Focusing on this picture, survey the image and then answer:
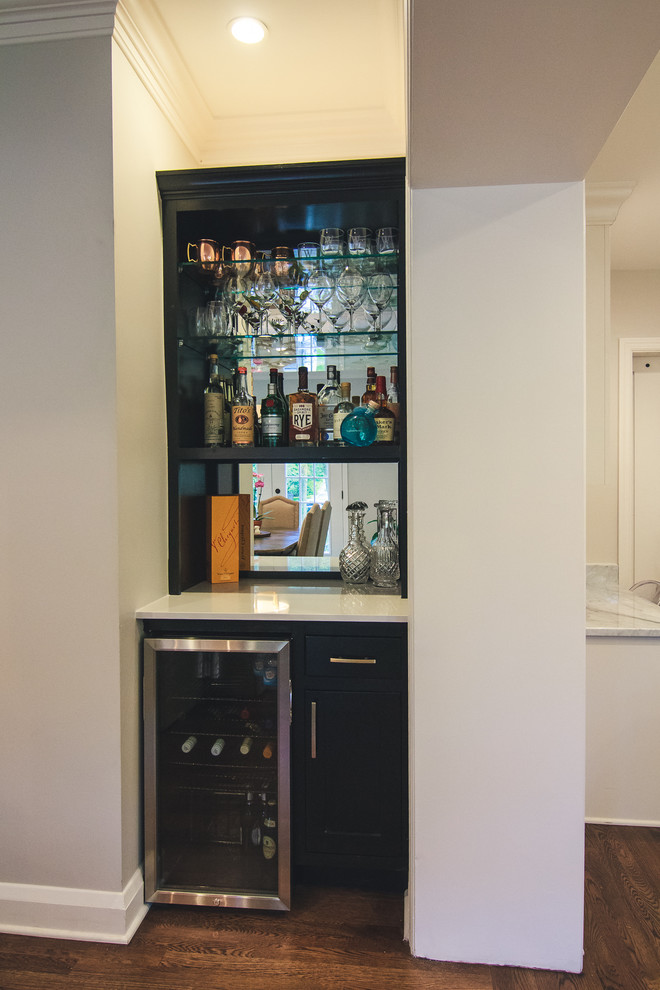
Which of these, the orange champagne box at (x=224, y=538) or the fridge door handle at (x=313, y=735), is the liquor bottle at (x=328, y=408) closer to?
the orange champagne box at (x=224, y=538)

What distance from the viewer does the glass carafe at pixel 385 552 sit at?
2.35m

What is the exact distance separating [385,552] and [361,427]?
47cm

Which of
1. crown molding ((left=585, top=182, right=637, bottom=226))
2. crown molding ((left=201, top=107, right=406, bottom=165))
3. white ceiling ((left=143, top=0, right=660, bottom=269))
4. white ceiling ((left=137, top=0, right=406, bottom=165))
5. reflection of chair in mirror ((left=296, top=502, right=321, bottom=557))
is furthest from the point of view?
crown molding ((left=585, top=182, right=637, bottom=226))

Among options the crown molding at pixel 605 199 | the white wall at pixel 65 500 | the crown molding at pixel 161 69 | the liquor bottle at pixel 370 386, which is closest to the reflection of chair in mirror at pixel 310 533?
the liquor bottle at pixel 370 386

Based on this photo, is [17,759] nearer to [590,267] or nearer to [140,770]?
[140,770]

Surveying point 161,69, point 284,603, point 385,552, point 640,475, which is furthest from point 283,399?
point 640,475

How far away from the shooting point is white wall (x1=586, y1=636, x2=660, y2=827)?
2467mm

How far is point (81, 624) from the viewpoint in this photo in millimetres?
1853

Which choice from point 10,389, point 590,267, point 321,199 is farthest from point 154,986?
point 590,267

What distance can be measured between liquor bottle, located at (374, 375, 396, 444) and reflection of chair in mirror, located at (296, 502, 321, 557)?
1.38ft

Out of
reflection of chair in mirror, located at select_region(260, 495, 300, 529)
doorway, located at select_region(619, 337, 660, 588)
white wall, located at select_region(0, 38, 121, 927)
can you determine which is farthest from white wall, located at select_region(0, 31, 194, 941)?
doorway, located at select_region(619, 337, 660, 588)

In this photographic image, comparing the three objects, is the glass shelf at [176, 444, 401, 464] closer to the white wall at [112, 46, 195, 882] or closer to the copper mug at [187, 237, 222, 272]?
the white wall at [112, 46, 195, 882]

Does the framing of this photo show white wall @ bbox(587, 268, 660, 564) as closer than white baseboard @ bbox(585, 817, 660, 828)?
No

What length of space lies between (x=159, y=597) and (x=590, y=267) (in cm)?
260
